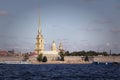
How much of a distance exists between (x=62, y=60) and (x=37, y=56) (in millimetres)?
12397

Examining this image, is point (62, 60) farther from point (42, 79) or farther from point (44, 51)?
point (42, 79)

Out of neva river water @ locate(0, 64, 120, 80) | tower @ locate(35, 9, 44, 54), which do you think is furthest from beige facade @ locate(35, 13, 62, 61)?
neva river water @ locate(0, 64, 120, 80)

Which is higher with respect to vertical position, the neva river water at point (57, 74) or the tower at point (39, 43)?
the tower at point (39, 43)

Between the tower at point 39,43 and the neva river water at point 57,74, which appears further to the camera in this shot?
the tower at point 39,43

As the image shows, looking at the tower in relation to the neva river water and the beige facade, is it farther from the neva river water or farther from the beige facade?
the neva river water

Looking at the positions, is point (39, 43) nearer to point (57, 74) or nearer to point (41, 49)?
point (41, 49)

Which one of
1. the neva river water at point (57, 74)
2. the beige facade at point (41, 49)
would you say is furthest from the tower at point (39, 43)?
the neva river water at point (57, 74)

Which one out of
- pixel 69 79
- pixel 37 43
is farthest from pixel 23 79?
pixel 37 43

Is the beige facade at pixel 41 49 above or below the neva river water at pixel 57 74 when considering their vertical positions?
above

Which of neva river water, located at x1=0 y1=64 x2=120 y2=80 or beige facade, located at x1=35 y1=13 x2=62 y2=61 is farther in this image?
beige facade, located at x1=35 y1=13 x2=62 y2=61

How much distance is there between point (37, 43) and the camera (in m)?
190

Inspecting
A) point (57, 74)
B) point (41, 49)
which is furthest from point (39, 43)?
point (57, 74)

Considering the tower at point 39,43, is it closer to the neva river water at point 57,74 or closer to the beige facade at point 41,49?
the beige facade at point 41,49

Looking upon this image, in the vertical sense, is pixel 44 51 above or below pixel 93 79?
above
